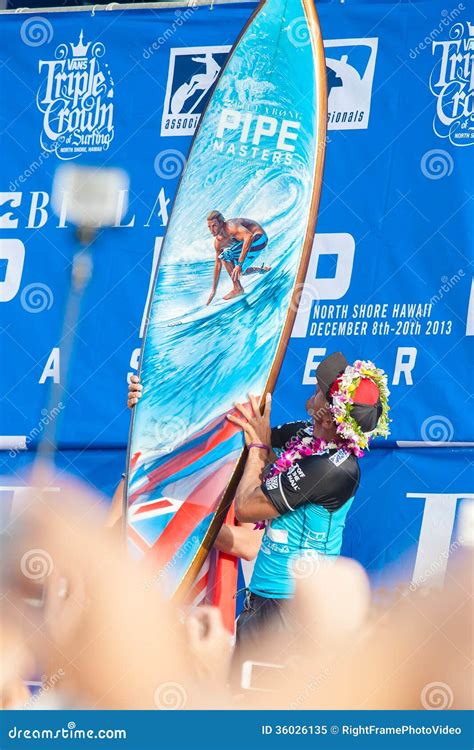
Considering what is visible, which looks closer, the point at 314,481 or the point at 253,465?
the point at 314,481

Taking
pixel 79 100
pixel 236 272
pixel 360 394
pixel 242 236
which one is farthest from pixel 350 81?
pixel 360 394

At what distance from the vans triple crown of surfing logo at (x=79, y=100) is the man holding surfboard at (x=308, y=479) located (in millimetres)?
1620

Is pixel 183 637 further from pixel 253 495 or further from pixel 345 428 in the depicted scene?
pixel 345 428

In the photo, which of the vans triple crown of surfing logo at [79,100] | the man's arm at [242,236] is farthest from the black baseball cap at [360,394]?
the vans triple crown of surfing logo at [79,100]

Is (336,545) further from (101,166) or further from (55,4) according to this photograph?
(55,4)

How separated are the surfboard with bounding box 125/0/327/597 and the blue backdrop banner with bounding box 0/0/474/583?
0.20m

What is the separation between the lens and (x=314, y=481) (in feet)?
11.6

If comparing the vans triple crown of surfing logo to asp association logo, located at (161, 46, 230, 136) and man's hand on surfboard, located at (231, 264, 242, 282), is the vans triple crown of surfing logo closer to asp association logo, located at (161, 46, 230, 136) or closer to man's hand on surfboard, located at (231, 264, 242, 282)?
asp association logo, located at (161, 46, 230, 136)

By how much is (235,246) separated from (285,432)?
78 centimetres

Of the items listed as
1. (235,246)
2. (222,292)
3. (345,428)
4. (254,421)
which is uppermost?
(235,246)

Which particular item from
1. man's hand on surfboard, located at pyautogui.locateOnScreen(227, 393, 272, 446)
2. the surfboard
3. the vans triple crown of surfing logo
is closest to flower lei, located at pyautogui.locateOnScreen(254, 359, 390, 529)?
man's hand on surfboard, located at pyautogui.locateOnScreen(227, 393, 272, 446)

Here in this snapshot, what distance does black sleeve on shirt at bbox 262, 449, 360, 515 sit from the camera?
11.6ft
